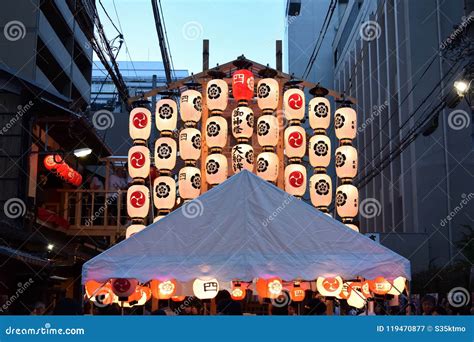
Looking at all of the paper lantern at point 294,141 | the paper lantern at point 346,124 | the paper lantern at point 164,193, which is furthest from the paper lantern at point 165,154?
the paper lantern at point 346,124

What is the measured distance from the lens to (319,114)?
55.6 ft

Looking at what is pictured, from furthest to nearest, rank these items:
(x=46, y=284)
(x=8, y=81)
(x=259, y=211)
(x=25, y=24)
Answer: (x=25, y=24)
(x=46, y=284)
(x=8, y=81)
(x=259, y=211)

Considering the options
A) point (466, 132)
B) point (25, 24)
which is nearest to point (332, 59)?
point (466, 132)

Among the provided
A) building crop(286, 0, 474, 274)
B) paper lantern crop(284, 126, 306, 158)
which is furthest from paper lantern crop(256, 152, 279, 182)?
building crop(286, 0, 474, 274)

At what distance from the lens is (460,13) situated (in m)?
29.4

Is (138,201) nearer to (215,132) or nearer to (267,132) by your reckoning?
(215,132)

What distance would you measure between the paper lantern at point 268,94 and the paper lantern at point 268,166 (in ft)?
4.11

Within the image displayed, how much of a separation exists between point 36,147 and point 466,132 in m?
18.3

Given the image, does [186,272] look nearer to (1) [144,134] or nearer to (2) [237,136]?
(2) [237,136]

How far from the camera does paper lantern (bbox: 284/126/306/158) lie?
16625 mm

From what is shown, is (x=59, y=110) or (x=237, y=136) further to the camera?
(x=59, y=110)

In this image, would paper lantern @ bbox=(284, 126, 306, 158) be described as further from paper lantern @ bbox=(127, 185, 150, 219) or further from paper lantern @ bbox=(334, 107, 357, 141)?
paper lantern @ bbox=(127, 185, 150, 219)

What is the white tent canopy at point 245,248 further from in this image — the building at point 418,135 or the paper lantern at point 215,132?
the building at point 418,135

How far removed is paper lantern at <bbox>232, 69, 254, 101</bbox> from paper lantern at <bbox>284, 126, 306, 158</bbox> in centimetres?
139
